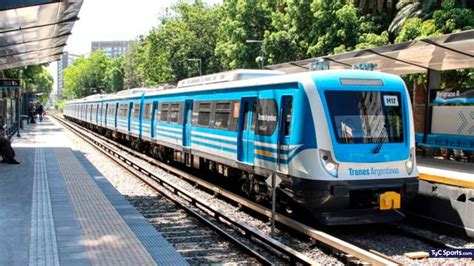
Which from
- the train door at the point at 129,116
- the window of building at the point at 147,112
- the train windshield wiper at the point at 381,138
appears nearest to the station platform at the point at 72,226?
the train windshield wiper at the point at 381,138

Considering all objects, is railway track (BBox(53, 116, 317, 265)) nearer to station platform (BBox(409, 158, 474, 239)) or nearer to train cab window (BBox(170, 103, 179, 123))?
station platform (BBox(409, 158, 474, 239))

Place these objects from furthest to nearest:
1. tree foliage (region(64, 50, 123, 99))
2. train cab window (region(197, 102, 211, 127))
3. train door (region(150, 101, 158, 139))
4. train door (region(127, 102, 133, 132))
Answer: tree foliage (region(64, 50, 123, 99)) → train door (region(127, 102, 133, 132)) → train door (region(150, 101, 158, 139)) → train cab window (region(197, 102, 211, 127))

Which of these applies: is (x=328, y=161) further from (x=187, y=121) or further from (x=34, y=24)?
(x=34, y=24)

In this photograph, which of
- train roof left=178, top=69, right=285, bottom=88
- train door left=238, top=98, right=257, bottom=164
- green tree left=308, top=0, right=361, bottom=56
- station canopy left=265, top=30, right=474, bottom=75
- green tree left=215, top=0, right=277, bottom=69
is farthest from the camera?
green tree left=215, top=0, right=277, bottom=69

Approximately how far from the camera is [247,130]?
11062 mm

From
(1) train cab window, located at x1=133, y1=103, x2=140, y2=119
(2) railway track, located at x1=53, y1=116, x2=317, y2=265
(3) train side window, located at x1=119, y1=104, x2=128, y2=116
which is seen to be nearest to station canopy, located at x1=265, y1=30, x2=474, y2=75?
(2) railway track, located at x1=53, y1=116, x2=317, y2=265

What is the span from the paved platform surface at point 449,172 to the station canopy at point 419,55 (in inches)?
101

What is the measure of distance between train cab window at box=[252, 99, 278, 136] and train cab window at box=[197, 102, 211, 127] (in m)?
3.13

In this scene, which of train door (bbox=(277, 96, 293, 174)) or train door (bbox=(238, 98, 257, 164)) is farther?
train door (bbox=(238, 98, 257, 164))

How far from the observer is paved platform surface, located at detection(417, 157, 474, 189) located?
32.9 feet

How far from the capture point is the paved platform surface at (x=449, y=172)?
1003cm

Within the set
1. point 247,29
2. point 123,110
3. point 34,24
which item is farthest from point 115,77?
point 34,24

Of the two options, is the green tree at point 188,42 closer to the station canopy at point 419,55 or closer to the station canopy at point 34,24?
the station canopy at point 34,24

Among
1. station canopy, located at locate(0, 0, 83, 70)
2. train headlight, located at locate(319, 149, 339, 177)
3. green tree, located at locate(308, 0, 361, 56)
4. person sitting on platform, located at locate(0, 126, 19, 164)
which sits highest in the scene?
green tree, located at locate(308, 0, 361, 56)
